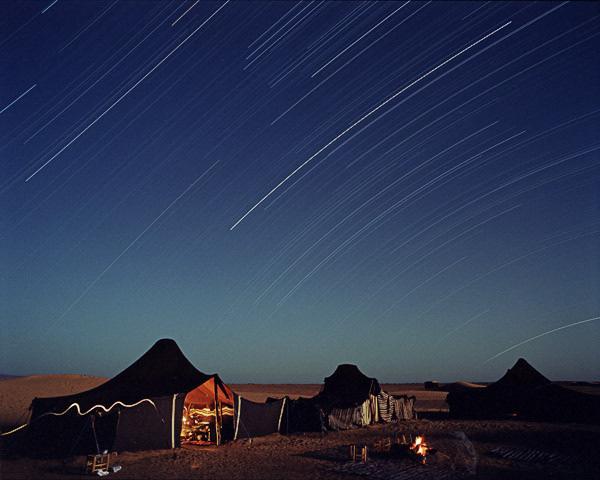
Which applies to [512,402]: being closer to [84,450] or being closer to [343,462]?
[343,462]

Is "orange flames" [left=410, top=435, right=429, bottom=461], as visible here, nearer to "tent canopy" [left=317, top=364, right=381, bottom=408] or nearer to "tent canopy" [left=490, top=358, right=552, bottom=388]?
"tent canopy" [left=317, top=364, right=381, bottom=408]

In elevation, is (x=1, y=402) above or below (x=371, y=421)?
above

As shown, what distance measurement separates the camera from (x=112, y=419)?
1584 centimetres

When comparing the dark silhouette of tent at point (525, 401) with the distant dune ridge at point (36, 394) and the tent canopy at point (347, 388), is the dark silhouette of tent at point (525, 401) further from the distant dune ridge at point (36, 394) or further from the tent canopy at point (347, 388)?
the distant dune ridge at point (36, 394)

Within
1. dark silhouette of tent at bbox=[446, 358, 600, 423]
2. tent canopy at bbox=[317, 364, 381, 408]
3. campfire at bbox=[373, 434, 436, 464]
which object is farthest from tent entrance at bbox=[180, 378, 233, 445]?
dark silhouette of tent at bbox=[446, 358, 600, 423]

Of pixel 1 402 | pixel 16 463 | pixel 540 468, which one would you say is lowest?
pixel 540 468

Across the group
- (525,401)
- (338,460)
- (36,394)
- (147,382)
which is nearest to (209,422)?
(147,382)

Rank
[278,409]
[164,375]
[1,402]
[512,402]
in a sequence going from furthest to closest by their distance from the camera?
[1,402] < [512,402] < [278,409] < [164,375]

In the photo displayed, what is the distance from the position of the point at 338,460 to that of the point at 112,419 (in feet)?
24.4

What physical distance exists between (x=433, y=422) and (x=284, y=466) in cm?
1515

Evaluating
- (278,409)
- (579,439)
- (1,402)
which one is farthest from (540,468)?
(1,402)

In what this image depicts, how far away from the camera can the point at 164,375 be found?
19.8m

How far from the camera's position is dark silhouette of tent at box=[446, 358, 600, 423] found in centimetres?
2584

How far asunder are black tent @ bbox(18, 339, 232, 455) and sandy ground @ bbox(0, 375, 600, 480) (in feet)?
1.81
